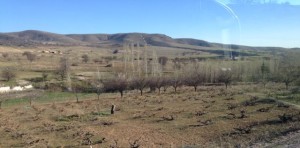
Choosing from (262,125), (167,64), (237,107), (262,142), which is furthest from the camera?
(167,64)

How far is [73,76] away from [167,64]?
28.7 m

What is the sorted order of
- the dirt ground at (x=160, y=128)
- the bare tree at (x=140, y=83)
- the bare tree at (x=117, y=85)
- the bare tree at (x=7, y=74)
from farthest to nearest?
1. the bare tree at (x=7, y=74)
2. the bare tree at (x=140, y=83)
3. the bare tree at (x=117, y=85)
4. the dirt ground at (x=160, y=128)

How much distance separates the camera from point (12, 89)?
44.5 meters

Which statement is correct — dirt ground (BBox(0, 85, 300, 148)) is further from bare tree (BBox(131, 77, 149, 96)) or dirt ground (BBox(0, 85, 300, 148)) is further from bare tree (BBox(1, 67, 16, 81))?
bare tree (BBox(1, 67, 16, 81))

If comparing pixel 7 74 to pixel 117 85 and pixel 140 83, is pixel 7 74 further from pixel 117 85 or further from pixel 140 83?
pixel 140 83

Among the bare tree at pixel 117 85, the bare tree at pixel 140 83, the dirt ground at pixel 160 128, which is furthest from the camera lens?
the bare tree at pixel 140 83

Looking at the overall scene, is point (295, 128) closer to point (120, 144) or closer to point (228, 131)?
point (228, 131)

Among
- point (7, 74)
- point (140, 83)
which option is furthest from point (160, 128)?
point (7, 74)

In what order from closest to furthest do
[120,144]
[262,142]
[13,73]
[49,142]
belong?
[262,142]
[120,144]
[49,142]
[13,73]

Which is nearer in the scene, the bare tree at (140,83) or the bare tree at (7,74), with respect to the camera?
the bare tree at (140,83)

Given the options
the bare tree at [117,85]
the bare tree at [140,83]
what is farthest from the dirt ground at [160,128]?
the bare tree at [140,83]

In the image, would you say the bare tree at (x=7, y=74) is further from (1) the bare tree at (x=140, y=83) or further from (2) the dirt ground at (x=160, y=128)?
(2) the dirt ground at (x=160, y=128)

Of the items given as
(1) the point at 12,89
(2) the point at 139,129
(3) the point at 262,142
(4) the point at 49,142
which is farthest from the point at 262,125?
(1) the point at 12,89

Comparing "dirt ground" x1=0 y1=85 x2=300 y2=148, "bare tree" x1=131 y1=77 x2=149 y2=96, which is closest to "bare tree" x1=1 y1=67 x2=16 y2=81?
"bare tree" x1=131 y1=77 x2=149 y2=96
